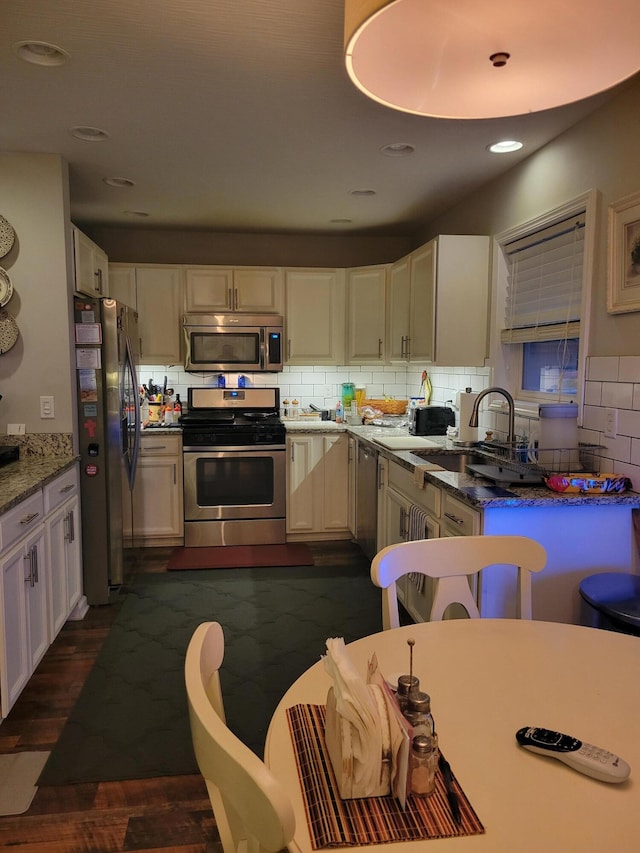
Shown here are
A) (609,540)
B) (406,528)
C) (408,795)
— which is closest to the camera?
(408,795)

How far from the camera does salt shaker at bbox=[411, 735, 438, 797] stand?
87cm

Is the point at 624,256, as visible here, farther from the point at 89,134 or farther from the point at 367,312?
the point at 367,312

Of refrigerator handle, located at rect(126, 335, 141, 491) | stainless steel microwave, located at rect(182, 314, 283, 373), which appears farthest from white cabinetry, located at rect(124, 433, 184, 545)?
stainless steel microwave, located at rect(182, 314, 283, 373)

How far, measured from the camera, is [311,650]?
2936mm

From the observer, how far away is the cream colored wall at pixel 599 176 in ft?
7.70

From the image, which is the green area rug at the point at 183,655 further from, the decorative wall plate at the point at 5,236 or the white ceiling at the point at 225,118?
the white ceiling at the point at 225,118

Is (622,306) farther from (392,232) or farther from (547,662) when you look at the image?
(392,232)

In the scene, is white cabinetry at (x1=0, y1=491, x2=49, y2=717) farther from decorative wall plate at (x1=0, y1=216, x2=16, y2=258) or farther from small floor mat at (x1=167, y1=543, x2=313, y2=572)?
small floor mat at (x1=167, y1=543, x2=313, y2=572)

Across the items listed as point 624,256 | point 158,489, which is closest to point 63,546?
point 158,489

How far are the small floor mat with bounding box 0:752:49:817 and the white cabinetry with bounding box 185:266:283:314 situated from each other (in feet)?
10.9

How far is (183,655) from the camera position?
2900 millimetres

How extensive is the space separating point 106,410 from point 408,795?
2.89 meters

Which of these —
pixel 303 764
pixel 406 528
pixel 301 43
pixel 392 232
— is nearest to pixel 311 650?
pixel 406 528

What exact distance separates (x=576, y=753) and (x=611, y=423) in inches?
71.6
